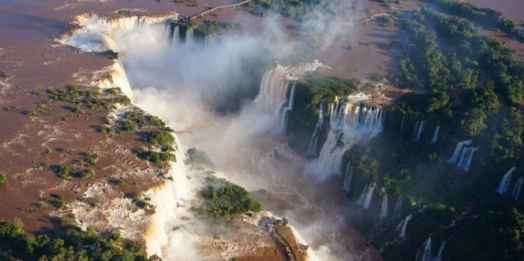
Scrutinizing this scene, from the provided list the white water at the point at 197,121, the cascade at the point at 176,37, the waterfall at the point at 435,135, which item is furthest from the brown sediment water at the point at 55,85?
the waterfall at the point at 435,135

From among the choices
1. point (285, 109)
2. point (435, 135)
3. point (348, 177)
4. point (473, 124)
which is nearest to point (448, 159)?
point (435, 135)

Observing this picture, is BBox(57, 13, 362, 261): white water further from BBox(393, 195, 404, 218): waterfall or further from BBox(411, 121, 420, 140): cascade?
BBox(411, 121, 420, 140): cascade

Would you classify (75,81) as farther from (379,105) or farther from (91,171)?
(379,105)

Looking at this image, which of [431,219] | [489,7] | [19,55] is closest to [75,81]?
[19,55]

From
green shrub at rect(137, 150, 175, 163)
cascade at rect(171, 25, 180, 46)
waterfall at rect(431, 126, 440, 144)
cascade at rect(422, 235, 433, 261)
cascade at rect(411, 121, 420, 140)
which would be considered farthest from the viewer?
cascade at rect(171, 25, 180, 46)

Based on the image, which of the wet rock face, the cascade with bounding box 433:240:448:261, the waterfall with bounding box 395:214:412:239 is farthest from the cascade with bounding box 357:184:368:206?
the wet rock face

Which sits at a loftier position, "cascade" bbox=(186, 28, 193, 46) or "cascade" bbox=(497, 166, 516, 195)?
"cascade" bbox=(186, 28, 193, 46)
